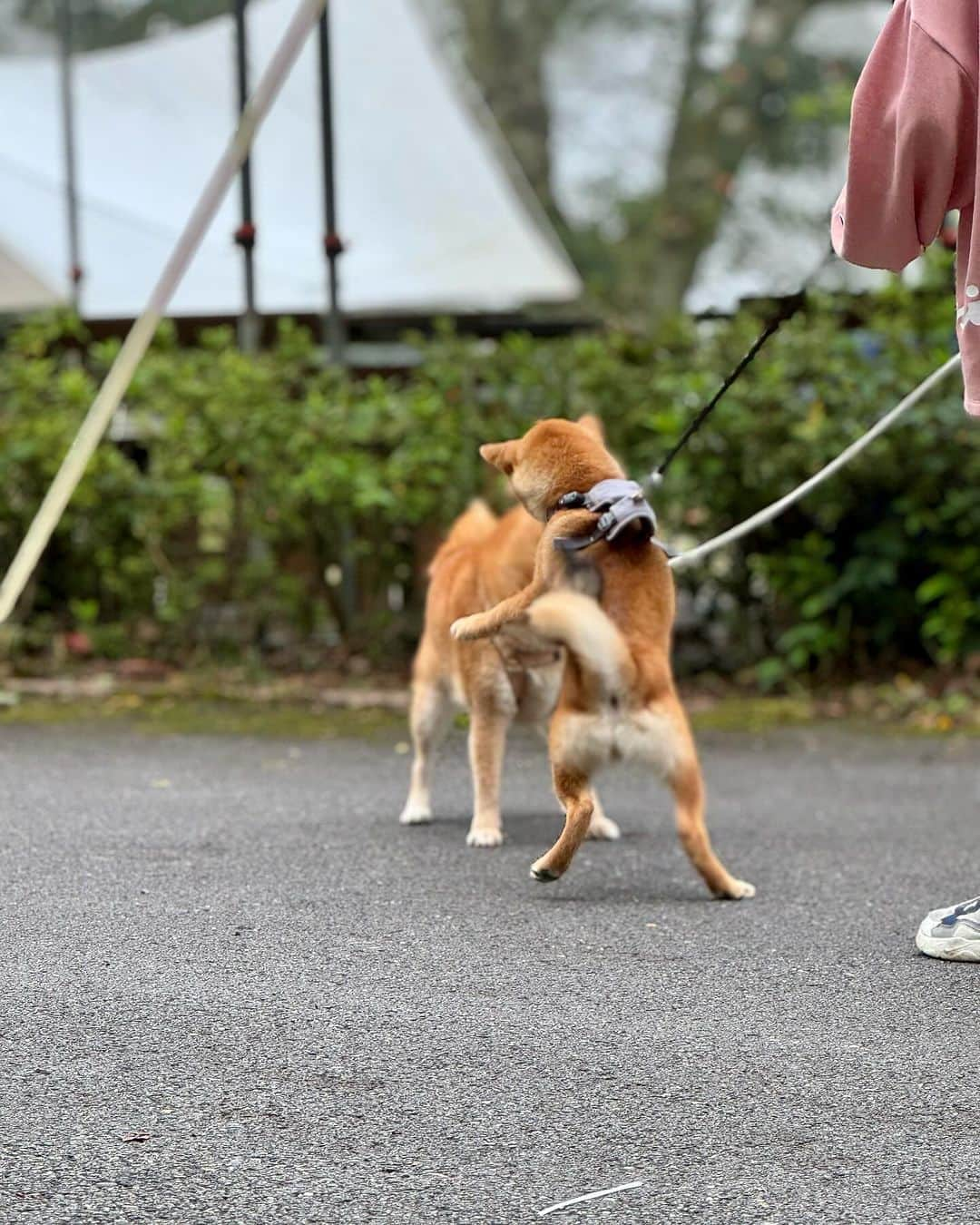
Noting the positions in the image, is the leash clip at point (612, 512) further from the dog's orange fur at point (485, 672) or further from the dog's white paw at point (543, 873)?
the dog's white paw at point (543, 873)

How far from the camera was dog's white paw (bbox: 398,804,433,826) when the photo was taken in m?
4.64

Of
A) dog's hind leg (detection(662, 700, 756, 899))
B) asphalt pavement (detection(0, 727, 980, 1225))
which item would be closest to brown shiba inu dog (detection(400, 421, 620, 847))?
asphalt pavement (detection(0, 727, 980, 1225))

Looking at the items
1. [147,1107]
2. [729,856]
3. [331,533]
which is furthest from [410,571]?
A: [147,1107]

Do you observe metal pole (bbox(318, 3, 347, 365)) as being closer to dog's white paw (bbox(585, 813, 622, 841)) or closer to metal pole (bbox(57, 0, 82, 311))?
metal pole (bbox(57, 0, 82, 311))

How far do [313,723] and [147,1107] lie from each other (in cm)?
393

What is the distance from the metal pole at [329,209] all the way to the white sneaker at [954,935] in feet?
15.9

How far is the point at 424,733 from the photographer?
4672 mm

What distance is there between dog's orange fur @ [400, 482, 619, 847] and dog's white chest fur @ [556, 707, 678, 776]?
59 cm

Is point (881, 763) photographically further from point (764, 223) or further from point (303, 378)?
point (764, 223)

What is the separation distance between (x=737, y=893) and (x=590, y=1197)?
5.48 ft

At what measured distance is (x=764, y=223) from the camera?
2066cm

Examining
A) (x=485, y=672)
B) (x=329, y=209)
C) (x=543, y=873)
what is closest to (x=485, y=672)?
(x=485, y=672)

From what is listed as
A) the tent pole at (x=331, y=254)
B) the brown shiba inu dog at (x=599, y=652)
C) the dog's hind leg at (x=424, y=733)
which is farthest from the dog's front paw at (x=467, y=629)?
the tent pole at (x=331, y=254)

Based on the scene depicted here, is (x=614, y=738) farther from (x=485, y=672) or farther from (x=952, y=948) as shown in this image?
(x=485, y=672)
